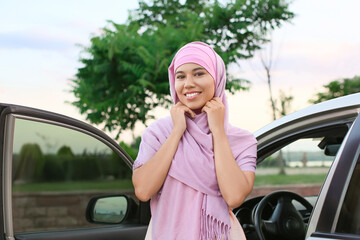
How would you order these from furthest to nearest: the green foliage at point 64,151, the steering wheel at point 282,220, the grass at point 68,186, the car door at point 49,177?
the steering wheel at point 282,220 < the green foliage at point 64,151 < the grass at point 68,186 < the car door at point 49,177

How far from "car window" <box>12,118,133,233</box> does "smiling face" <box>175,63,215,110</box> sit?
1.94 ft

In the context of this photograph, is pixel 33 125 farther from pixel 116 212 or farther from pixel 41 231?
pixel 116 212

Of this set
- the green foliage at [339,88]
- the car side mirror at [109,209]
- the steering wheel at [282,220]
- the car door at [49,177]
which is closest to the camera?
the car door at [49,177]

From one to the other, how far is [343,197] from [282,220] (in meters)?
1.27

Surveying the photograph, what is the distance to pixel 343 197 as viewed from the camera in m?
1.96

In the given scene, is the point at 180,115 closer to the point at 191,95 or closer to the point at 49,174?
the point at 191,95

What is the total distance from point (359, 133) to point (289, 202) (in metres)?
1.41

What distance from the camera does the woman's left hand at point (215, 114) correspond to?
1932 millimetres

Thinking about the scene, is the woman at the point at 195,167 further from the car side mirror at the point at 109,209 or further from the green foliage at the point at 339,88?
the green foliage at the point at 339,88

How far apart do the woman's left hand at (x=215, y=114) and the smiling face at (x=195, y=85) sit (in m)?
0.04

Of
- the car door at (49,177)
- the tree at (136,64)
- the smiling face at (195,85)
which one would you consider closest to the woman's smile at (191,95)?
the smiling face at (195,85)

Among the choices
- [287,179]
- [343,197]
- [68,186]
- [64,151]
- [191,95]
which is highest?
[287,179]

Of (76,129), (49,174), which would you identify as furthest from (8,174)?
(49,174)

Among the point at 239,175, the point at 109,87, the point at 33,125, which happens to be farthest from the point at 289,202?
the point at 109,87
